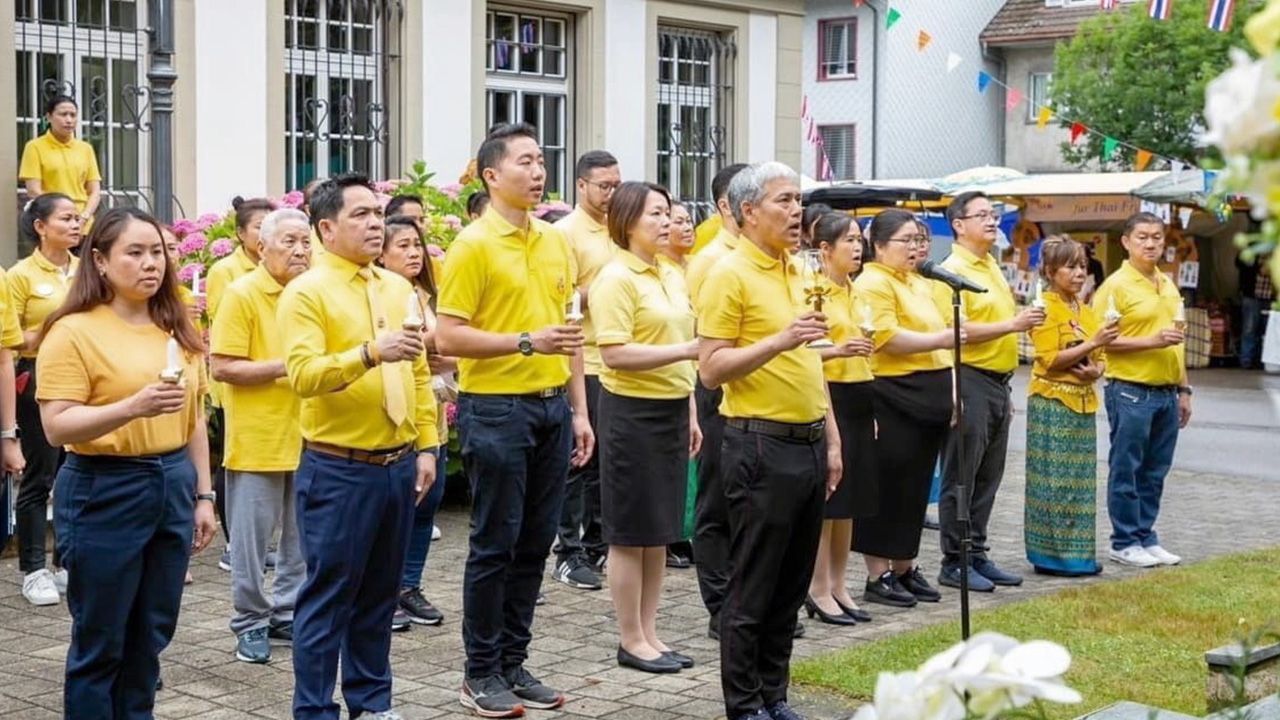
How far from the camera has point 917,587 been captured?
9219 millimetres

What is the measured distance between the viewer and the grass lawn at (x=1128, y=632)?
23.3 ft

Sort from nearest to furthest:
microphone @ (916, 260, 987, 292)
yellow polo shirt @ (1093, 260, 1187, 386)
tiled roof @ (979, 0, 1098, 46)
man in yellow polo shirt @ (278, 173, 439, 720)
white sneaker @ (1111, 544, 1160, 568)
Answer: man in yellow polo shirt @ (278, 173, 439, 720) → microphone @ (916, 260, 987, 292) → yellow polo shirt @ (1093, 260, 1187, 386) → white sneaker @ (1111, 544, 1160, 568) → tiled roof @ (979, 0, 1098, 46)

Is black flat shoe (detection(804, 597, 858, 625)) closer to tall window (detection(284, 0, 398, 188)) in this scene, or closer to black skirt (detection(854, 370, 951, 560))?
black skirt (detection(854, 370, 951, 560))

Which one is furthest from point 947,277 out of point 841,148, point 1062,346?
point 841,148

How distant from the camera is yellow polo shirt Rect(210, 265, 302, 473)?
736 centimetres

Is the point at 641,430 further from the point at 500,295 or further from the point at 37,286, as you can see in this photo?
the point at 37,286

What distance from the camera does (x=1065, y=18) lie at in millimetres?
42500

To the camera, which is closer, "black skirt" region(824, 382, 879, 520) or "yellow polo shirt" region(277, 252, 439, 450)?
"yellow polo shirt" region(277, 252, 439, 450)

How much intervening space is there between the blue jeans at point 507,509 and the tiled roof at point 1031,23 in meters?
36.8

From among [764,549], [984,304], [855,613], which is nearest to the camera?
[764,549]

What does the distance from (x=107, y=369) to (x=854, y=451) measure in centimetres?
430

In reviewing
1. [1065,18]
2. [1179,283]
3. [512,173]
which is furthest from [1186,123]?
[512,173]

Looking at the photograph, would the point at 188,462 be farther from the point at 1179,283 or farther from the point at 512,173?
the point at 1179,283

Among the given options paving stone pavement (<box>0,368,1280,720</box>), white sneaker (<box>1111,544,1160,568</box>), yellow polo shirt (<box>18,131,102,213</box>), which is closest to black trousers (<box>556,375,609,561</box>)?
paving stone pavement (<box>0,368,1280,720</box>)
